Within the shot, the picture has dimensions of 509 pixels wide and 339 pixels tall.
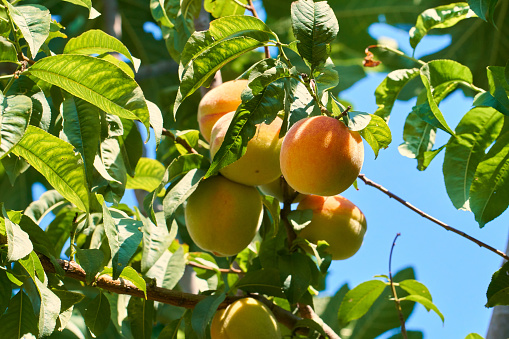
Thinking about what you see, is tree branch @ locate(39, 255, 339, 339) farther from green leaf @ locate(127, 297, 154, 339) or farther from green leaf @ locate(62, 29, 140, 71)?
green leaf @ locate(62, 29, 140, 71)

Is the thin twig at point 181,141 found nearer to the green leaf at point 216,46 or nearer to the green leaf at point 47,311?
the green leaf at point 216,46

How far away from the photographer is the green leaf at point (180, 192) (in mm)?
1041

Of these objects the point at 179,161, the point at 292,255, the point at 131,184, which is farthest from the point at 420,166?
the point at 131,184

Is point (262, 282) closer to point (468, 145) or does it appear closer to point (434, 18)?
point (468, 145)

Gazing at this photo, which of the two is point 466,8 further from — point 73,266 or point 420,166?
point 73,266

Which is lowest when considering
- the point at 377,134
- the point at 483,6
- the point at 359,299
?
the point at 359,299

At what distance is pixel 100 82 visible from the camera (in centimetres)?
82

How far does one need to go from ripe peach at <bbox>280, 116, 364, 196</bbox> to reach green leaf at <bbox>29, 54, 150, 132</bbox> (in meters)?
0.24

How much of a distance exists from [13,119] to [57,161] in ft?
0.37

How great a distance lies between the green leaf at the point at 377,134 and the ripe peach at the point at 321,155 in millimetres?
43

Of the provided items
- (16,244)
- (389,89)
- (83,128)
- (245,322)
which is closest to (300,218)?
(245,322)

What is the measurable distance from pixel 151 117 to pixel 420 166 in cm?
59

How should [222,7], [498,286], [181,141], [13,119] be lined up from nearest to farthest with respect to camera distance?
[13,119] → [498,286] → [181,141] → [222,7]

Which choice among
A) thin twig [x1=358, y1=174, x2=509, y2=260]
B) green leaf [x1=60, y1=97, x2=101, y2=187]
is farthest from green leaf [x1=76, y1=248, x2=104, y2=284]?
thin twig [x1=358, y1=174, x2=509, y2=260]
